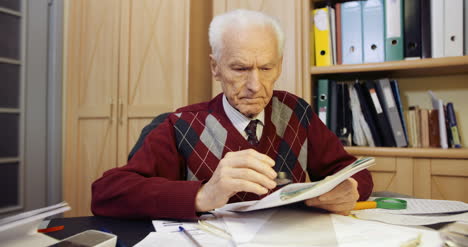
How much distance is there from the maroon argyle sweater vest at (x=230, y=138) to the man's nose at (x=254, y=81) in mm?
147

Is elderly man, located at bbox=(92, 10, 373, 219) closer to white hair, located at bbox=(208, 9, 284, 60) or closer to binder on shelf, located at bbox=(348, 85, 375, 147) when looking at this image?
white hair, located at bbox=(208, 9, 284, 60)

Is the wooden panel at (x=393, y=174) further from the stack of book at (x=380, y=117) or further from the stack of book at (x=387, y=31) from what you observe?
the stack of book at (x=387, y=31)

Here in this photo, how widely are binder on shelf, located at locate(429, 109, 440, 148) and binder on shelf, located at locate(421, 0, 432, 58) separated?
0.28 m

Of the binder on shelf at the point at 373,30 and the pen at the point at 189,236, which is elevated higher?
the binder on shelf at the point at 373,30

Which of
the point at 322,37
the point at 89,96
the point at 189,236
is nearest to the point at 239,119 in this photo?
the point at 189,236

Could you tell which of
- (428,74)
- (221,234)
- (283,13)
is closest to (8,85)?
(283,13)

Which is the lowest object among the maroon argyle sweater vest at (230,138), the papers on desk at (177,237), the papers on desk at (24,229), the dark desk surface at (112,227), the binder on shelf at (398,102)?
the dark desk surface at (112,227)

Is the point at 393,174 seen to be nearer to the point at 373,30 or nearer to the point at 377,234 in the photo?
the point at 373,30

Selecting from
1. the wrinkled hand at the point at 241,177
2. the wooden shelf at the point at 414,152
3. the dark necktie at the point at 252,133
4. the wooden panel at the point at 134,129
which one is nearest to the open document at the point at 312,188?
the wrinkled hand at the point at 241,177

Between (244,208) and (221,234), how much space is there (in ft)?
0.42

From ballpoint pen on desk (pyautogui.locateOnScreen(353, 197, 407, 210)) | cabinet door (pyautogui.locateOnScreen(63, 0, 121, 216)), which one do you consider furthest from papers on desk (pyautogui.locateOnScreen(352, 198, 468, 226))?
cabinet door (pyautogui.locateOnScreen(63, 0, 121, 216))

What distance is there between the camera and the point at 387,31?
1629mm

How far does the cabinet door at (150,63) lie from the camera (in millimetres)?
1995

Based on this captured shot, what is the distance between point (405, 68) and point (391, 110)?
0.21 metres
